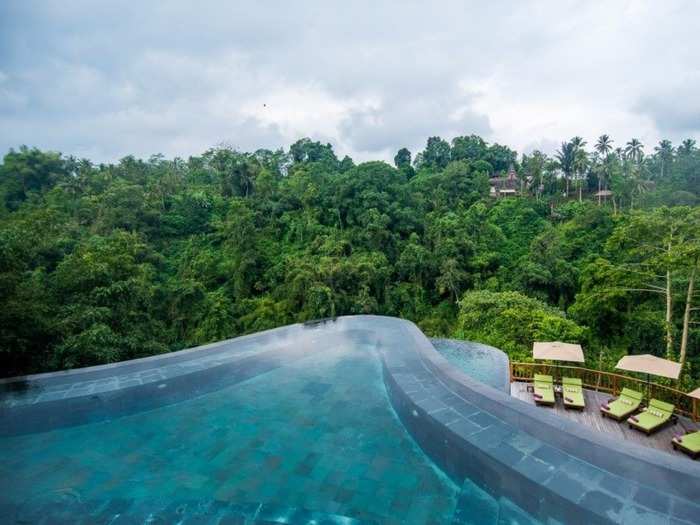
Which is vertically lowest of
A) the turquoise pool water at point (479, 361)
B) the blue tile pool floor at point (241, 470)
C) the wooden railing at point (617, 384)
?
the wooden railing at point (617, 384)

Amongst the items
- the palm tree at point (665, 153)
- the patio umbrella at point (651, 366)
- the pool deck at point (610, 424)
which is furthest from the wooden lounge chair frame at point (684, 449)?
the palm tree at point (665, 153)

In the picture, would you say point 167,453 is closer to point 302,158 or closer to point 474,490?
point 474,490

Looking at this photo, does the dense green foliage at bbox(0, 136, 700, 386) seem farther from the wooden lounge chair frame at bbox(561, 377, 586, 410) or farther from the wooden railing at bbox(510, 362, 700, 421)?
the wooden lounge chair frame at bbox(561, 377, 586, 410)

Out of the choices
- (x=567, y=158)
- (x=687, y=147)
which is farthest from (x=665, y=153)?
(x=567, y=158)

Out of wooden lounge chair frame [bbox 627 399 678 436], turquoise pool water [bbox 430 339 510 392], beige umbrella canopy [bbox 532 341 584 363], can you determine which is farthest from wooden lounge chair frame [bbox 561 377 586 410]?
turquoise pool water [bbox 430 339 510 392]

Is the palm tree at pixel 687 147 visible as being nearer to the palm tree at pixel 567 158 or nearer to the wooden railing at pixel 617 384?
the palm tree at pixel 567 158

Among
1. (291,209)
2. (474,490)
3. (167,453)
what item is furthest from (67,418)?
(291,209)

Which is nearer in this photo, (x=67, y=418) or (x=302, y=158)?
(x=67, y=418)
